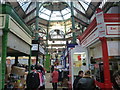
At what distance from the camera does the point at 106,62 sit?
3.56m

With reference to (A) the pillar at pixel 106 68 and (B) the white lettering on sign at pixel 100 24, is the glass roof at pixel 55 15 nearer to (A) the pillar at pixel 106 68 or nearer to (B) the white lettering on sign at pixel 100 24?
(B) the white lettering on sign at pixel 100 24

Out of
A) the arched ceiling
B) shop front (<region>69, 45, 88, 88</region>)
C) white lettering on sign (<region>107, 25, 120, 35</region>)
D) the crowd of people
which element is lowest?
the crowd of people

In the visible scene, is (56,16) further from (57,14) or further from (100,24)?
(100,24)

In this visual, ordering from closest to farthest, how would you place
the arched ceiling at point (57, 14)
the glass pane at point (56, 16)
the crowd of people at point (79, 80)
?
the crowd of people at point (79, 80), the arched ceiling at point (57, 14), the glass pane at point (56, 16)

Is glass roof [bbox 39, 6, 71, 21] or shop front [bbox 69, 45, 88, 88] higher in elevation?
glass roof [bbox 39, 6, 71, 21]

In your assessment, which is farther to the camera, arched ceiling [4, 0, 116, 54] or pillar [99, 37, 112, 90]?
arched ceiling [4, 0, 116, 54]

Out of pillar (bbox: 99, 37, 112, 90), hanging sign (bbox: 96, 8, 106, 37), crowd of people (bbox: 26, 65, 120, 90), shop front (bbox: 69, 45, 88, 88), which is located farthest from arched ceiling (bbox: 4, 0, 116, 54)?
crowd of people (bbox: 26, 65, 120, 90)

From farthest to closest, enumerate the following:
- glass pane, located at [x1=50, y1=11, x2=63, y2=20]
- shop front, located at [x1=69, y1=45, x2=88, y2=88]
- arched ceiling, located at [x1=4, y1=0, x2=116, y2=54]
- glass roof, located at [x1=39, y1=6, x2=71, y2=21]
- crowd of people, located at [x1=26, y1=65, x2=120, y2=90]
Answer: glass pane, located at [x1=50, y1=11, x2=63, y2=20]
glass roof, located at [x1=39, y1=6, x2=71, y2=21]
arched ceiling, located at [x1=4, y1=0, x2=116, y2=54]
shop front, located at [x1=69, y1=45, x2=88, y2=88]
crowd of people, located at [x1=26, y1=65, x2=120, y2=90]

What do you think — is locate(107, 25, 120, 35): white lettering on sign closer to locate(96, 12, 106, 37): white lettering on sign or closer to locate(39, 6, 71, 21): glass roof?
locate(96, 12, 106, 37): white lettering on sign

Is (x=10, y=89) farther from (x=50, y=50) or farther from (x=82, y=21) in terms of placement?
(x=50, y=50)

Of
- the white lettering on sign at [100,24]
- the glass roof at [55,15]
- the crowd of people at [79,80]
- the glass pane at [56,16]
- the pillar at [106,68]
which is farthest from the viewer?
the glass pane at [56,16]

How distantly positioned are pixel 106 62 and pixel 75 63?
119 inches

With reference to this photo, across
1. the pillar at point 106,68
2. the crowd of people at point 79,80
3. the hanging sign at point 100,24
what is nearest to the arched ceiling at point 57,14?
the hanging sign at point 100,24

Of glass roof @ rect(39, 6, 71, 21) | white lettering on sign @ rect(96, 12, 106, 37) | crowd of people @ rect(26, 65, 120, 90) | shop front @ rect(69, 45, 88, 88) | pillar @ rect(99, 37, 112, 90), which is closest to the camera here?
crowd of people @ rect(26, 65, 120, 90)
